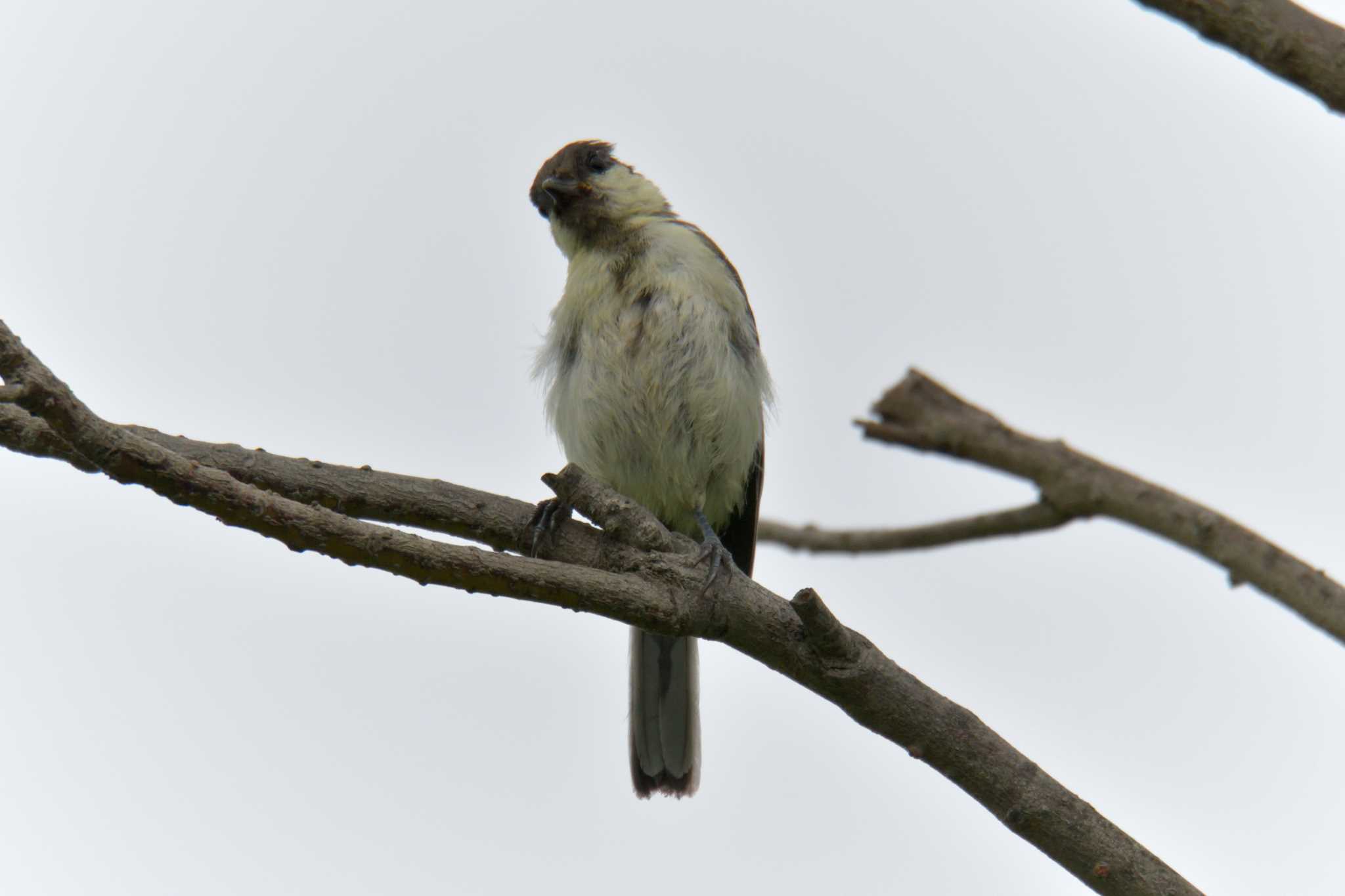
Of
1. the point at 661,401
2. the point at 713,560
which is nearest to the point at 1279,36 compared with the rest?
the point at 713,560

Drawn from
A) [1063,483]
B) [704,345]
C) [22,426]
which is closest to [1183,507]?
[1063,483]

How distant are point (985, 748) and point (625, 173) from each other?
438 centimetres

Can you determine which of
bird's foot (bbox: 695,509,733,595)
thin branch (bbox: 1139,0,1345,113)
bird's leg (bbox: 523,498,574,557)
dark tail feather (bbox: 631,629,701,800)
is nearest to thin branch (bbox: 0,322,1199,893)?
bird's foot (bbox: 695,509,733,595)

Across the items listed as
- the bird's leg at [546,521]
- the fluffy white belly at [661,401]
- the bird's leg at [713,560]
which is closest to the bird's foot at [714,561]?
the bird's leg at [713,560]

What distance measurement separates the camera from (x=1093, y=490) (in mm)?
5254

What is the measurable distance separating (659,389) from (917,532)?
4.22 ft

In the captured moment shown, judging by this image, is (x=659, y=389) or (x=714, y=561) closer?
(x=714, y=561)

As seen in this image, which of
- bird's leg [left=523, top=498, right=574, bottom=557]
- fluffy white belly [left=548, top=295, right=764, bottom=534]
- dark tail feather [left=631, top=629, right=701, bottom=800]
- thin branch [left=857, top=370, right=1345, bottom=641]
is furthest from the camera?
dark tail feather [left=631, top=629, right=701, bottom=800]

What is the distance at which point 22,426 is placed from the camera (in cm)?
359

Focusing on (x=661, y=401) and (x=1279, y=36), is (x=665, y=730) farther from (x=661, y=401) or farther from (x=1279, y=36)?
(x=1279, y=36)

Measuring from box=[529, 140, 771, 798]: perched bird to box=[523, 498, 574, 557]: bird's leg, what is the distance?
4.14 feet

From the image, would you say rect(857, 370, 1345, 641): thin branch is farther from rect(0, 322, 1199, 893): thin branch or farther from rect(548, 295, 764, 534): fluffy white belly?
rect(0, 322, 1199, 893): thin branch

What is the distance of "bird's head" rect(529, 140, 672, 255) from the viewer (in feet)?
22.0

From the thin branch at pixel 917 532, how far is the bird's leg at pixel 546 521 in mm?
1956
